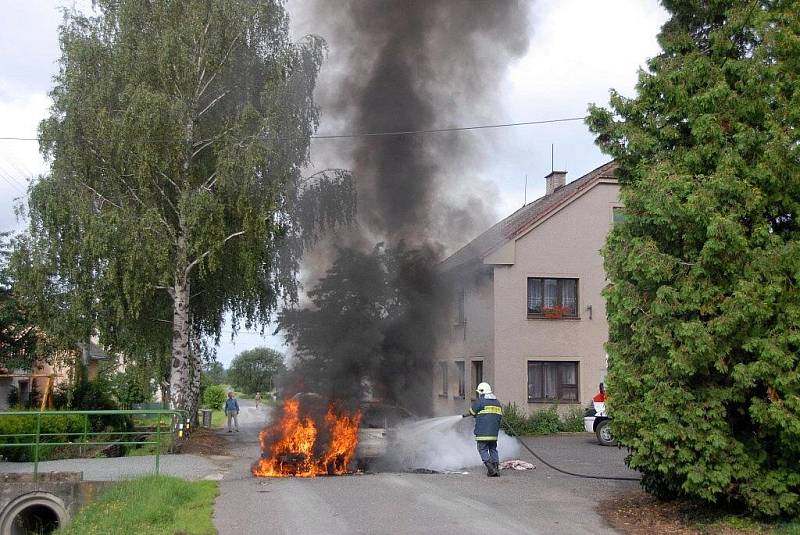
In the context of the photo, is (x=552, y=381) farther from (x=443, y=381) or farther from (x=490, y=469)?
(x=490, y=469)

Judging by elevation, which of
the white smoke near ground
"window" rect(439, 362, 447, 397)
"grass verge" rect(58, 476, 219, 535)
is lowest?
"grass verge" rect(58, 476, 219, 535)

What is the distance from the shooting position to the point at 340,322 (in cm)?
1540

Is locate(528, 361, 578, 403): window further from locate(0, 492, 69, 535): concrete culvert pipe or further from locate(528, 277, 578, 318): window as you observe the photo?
locate(0, 492, 69, 535): concrete culvert pipe

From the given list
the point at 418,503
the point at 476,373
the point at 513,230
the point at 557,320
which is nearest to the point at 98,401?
the point at 476,373

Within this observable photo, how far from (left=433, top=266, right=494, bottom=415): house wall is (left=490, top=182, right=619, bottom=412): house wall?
0.46m

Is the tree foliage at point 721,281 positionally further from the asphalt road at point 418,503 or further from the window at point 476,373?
Answer: the window at point 476,373

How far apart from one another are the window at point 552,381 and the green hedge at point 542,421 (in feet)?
2.12

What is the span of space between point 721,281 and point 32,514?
12301 millimetres

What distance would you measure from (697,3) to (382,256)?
29.5ft

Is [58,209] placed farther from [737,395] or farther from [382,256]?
[737,395]

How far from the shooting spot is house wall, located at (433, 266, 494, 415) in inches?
872

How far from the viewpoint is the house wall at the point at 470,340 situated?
2214 cm

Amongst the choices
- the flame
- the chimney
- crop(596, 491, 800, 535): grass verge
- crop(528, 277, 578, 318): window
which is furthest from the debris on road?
the chimney

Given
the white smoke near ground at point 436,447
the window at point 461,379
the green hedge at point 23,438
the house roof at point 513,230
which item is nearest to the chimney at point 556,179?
the house roof at point 513,230
